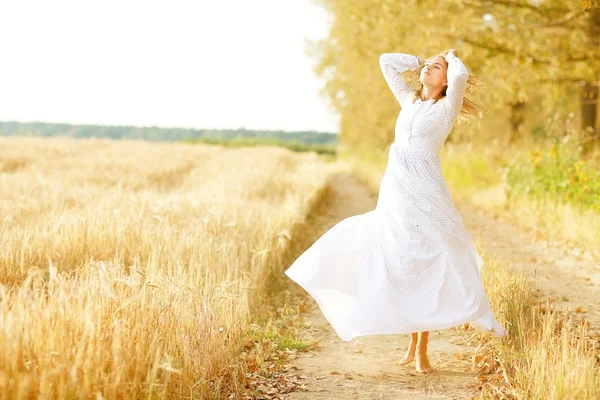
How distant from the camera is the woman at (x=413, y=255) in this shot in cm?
436

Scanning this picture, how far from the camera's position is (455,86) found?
459 centimetres

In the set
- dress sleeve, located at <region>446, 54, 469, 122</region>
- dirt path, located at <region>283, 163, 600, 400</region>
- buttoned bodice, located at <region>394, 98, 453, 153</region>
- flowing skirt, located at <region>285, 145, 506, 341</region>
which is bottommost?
dirt path, located at <region>283, 163, 600, 400</region>

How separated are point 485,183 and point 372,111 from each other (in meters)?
11.4

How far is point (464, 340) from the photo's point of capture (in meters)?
5.68

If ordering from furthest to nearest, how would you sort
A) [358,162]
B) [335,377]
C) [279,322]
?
[358,162]
[279,322]
[335,377]

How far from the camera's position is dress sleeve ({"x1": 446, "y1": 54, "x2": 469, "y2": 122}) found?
4.57 metres

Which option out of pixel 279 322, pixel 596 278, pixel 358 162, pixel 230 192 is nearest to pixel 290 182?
pixel 230 192

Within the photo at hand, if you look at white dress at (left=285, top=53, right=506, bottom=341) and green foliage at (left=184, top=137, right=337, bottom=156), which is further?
green foliage at (left=184, top=137, right=337, bottom=156)

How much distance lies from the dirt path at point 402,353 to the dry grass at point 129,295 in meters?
0.61

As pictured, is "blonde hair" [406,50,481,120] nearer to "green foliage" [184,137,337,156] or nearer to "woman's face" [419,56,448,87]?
"woman's face" [419,56,448,87]

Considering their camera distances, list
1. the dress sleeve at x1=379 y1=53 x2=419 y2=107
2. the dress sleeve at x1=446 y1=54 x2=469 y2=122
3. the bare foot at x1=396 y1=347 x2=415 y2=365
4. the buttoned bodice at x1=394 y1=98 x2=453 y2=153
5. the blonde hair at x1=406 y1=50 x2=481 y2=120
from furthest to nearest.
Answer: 1. the dress sleeve at x1=379 y1=53 x2=419 y2=107
2. the blonde hair at x1=406 y1=50 x2=481 y2=120
3. the bare foot at x1=396 y1=347 x2=415 y2=365
4. the buttoned bodice at x1=394 y1=98 x2=453 y2=153
5. the dress sleeve at x1=446 y1=54 x2=469 y2=122

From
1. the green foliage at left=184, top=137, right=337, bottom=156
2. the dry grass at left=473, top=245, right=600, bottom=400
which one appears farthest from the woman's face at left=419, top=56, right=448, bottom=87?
the green foliage at left=184, top=137, right=337, bottom=156

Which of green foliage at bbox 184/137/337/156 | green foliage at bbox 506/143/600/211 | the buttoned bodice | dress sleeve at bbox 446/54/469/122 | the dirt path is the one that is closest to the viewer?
the dirt path

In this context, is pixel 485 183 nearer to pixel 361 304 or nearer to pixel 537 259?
pixel 537 259
